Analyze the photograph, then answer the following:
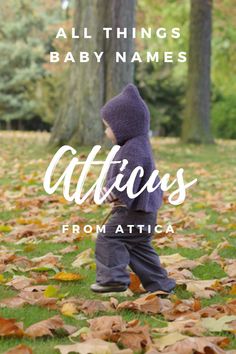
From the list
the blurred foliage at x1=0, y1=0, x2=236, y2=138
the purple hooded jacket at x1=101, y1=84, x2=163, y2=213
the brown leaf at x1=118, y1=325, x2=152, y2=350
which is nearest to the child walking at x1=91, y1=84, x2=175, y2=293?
the purple hooded jacket at x1=101, y1=84, x2=163, y2=213

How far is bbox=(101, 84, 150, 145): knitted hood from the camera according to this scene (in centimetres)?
420

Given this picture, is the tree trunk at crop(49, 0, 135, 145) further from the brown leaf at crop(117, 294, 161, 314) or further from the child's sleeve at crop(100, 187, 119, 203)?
the brown leaf at crop(117, 294, 161, 314)

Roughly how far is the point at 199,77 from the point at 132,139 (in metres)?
15.1

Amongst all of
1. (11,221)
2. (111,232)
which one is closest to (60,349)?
(111,232)

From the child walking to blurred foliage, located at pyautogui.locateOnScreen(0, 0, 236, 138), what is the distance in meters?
20.4

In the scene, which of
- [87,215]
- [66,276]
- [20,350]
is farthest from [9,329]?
[87,215]

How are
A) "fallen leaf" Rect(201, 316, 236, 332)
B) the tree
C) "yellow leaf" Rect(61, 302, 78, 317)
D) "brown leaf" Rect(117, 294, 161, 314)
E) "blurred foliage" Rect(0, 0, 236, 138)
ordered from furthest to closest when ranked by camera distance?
1. the tree
2. "blurred foliage" Rect(0, 0, 236, 138)
3. "brown leaf" Rect(117, 294, 161, 314)
4. "yellow leaf" Rect(61, 302, 78, 317)
5. "fallen leaf" Rect(201, 316, 236, 332)

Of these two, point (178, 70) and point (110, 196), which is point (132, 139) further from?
point (178, 70)

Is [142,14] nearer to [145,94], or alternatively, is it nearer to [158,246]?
[145,94]

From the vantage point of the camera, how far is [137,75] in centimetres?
3058

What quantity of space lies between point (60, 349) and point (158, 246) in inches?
106

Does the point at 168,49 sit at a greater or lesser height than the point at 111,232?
greater

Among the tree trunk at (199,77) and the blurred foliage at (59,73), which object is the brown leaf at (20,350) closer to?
the tree trunk at (199,77)

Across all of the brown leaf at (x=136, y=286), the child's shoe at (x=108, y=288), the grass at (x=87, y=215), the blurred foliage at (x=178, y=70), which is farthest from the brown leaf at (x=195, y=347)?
the blurred foliage at (x=178, y=70)
